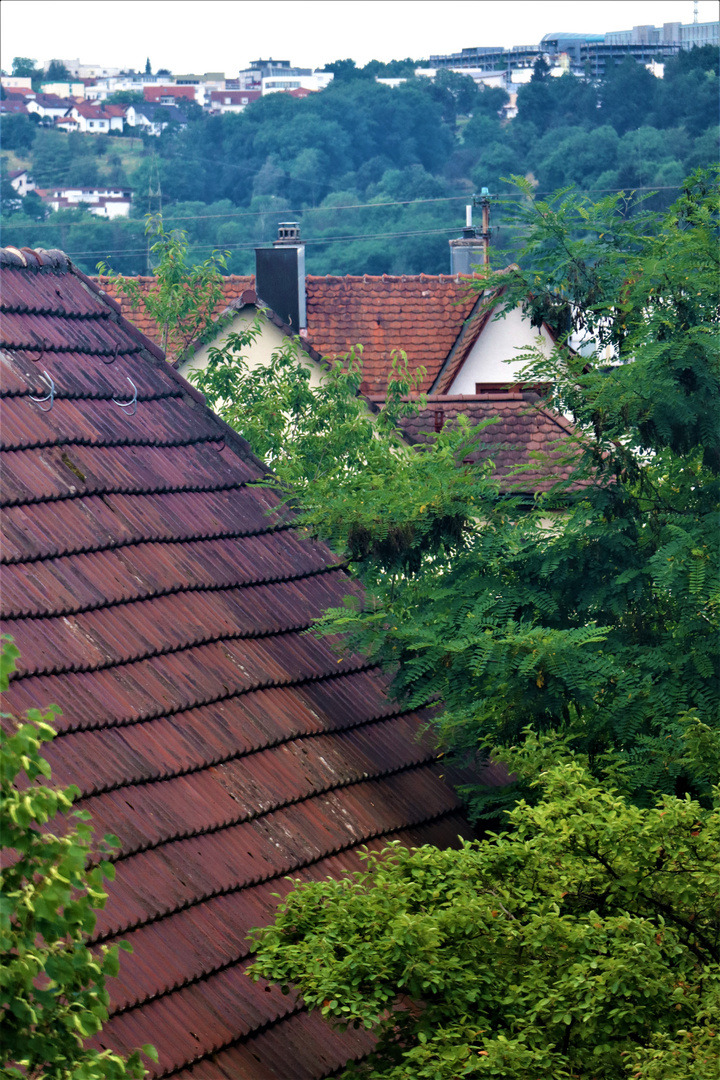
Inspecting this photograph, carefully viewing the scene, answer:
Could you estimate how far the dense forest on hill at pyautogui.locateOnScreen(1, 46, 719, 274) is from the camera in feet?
94.4

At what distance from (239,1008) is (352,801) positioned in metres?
1.58

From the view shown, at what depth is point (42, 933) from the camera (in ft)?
9.61

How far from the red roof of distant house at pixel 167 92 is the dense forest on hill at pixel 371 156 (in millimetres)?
821

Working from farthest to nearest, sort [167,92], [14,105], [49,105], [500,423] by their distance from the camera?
[167,92] < [49,105] < [14,105] < [500,423]

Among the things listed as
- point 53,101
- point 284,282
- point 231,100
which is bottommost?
point 284,282

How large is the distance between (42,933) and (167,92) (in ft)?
118

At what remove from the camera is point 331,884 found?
4871 millimetres

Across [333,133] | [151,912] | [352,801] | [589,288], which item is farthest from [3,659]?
[333,133]

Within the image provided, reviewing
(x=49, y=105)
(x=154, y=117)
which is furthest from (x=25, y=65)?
(x=154, y=117)

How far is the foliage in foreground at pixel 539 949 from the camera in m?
4.19

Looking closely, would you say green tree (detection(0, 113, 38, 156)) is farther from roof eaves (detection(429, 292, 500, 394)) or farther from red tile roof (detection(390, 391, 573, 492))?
red tile roof (detection(390, 391, 573, 492))

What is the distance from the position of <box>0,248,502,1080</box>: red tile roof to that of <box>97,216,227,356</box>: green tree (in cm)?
519

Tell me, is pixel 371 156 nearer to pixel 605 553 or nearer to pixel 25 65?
pixel 25 65

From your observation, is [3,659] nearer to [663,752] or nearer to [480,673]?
[480,673]
